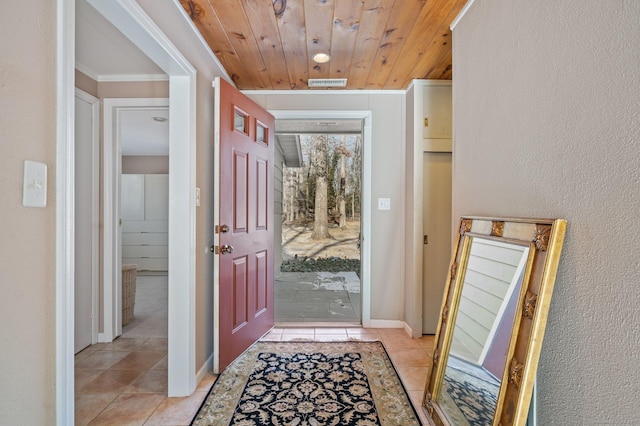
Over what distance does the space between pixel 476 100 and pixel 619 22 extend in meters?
0.86

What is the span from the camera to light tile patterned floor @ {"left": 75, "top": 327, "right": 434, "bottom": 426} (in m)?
1.85

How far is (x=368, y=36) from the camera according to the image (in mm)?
2215

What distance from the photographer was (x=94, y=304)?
2875mm

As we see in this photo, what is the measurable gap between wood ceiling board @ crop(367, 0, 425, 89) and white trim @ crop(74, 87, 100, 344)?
248cm

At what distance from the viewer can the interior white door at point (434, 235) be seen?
3012 millimetres

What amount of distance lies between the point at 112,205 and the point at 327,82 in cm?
229

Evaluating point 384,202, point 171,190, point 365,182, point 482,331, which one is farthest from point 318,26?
point 482,331

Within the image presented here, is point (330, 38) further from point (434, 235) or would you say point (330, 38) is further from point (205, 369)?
point (205, 369)

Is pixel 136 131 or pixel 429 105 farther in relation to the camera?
pixel 136 131

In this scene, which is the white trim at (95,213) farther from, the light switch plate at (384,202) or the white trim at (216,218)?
the light switch plate at (384,202)

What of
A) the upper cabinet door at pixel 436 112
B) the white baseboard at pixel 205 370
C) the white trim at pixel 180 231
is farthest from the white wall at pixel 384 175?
the white baseboard at pixel 205 370

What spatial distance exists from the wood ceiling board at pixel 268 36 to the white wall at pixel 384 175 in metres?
0.35
